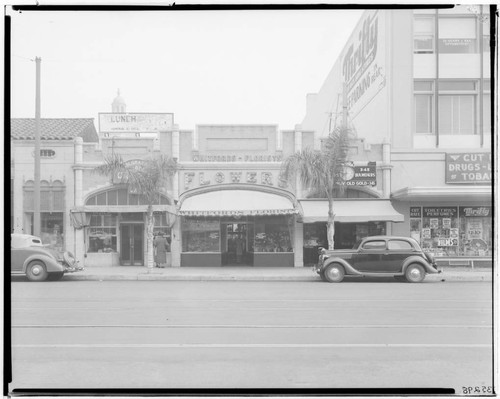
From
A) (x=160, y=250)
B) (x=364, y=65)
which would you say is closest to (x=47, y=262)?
(x=160, y=250)

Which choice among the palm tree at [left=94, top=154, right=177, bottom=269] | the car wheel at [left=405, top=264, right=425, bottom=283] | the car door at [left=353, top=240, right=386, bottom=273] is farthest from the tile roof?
the car wheel at [left=405, top=264, right=425, bottom=283]

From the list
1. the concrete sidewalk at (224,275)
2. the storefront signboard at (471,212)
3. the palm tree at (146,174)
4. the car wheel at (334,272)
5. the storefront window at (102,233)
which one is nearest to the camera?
the car wheel at (334,272)

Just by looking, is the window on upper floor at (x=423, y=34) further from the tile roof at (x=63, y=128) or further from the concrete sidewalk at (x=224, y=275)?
the tile roof at (x=63, y=128)

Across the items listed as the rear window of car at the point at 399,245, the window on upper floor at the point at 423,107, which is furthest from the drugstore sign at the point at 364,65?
the rear window of car at the point at 399,245

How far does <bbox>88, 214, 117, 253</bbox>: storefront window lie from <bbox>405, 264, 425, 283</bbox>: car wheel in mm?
11972

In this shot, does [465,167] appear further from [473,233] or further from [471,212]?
[473,233]

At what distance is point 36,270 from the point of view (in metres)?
18.1

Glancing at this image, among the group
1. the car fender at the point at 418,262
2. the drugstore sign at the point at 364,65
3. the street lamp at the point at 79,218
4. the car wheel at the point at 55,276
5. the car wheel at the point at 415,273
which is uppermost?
the drugstore sign at the point at 364,65

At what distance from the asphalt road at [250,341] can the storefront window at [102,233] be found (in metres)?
9.60

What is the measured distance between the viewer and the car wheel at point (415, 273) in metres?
18.0

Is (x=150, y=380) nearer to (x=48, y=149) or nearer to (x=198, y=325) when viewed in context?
(x=198, y=325)

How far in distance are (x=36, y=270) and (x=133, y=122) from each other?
910 centimetres

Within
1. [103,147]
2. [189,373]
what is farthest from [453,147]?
[189,373]

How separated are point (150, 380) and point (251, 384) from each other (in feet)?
3.50
